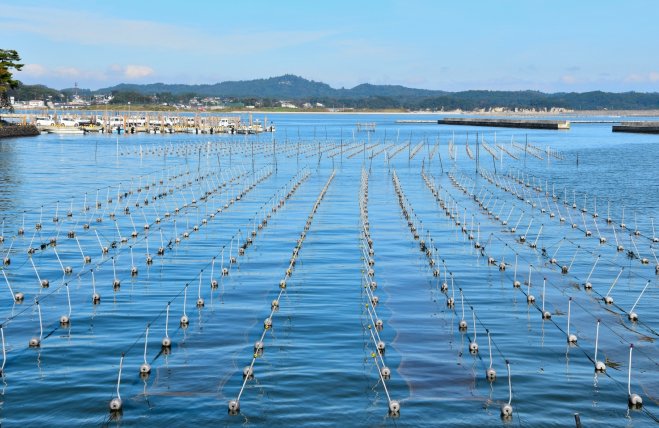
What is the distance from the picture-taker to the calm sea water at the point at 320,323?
21.3 meters

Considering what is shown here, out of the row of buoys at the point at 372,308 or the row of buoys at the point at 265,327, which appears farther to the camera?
the row of buoys at the point at 372,308

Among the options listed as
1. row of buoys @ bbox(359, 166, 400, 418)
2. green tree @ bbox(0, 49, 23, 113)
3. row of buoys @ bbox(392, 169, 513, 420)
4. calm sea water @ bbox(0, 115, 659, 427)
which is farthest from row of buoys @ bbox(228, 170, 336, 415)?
green tree @ bbox(0, 49, 23, 113)

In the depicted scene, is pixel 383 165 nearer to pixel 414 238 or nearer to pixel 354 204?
pixel 354 204

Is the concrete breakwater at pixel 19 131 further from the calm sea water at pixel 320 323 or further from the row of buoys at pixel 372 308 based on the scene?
the row of buoys at pixel 372 308

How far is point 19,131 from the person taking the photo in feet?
512

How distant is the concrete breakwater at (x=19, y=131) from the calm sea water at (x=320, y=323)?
9269 centimetres

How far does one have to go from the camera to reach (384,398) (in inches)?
858

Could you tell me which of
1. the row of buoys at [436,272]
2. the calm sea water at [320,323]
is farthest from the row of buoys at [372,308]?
the row of buoys at [436,272]

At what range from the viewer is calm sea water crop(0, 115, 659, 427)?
21312mm

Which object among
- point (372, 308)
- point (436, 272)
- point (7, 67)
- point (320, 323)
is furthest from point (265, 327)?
point (7, 67)

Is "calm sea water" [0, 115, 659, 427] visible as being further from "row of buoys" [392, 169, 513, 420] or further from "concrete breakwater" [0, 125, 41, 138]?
"concrete breakwater" [0, 125, 41, 138]

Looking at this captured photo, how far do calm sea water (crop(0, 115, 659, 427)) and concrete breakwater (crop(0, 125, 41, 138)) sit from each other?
92694mm

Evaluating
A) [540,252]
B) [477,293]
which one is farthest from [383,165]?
[477,293]

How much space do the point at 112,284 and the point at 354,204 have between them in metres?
34.0
